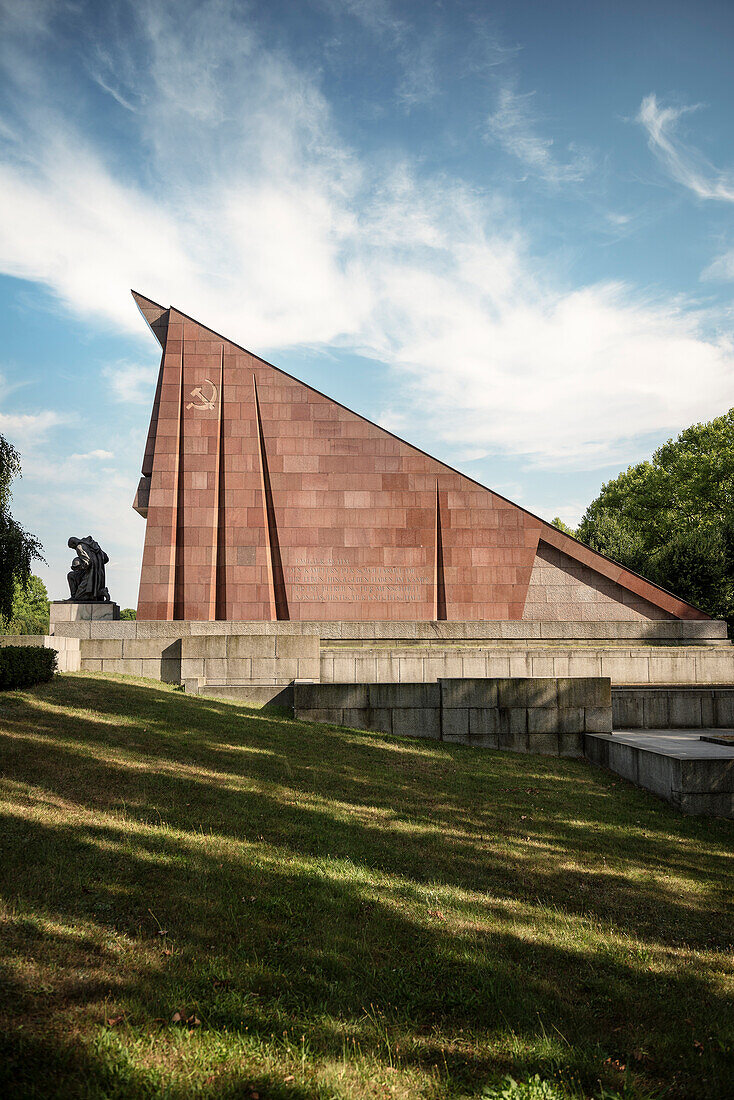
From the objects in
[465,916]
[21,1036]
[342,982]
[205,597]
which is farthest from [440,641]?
[21,1036]

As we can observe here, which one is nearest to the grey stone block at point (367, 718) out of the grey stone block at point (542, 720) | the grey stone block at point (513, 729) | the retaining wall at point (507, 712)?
the retaining wall at point (507, 712)

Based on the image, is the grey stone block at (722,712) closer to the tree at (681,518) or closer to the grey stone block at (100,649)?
the grey stone block at (100,649)

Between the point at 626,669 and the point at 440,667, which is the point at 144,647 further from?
the point at 626,669

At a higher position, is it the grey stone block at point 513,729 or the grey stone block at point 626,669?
the grey stone block at point 626,669

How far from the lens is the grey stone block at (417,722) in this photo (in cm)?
1280

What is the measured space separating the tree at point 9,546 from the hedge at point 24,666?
56.6ft

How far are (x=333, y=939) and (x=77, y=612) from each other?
1710 centimetres

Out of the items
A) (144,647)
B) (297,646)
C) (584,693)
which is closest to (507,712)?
Result: (584,693)

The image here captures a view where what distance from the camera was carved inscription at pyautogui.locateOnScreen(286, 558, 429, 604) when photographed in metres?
19.5

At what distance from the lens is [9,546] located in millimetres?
27031

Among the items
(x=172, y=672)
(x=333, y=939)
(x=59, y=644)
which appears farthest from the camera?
(x=172, y=672)

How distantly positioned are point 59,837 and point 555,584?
16.5 meters

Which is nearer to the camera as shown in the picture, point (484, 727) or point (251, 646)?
point (484, 727)

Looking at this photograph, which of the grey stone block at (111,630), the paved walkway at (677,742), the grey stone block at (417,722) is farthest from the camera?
the grey stone block at (111,630)
